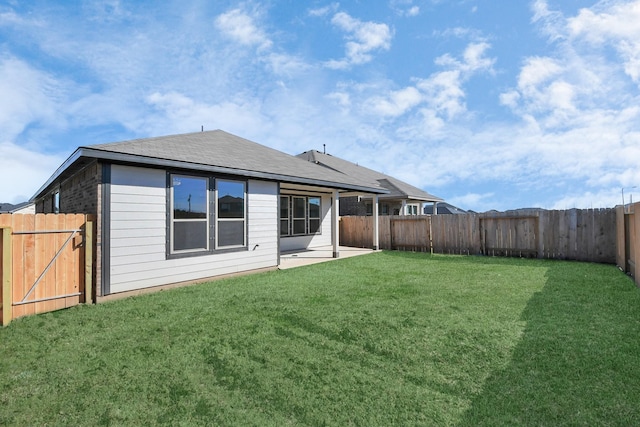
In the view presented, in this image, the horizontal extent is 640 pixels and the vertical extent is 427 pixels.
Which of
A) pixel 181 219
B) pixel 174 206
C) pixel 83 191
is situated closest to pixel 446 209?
pixel 181 219

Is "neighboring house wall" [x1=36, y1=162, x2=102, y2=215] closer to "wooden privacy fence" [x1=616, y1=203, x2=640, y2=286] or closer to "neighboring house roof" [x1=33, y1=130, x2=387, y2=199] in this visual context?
"neighboring house roof" [x1=33, y1=130, x2=387, y2=199]

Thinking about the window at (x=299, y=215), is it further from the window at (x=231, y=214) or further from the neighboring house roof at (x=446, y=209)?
the neighboring house roof at (x=446, y=209)

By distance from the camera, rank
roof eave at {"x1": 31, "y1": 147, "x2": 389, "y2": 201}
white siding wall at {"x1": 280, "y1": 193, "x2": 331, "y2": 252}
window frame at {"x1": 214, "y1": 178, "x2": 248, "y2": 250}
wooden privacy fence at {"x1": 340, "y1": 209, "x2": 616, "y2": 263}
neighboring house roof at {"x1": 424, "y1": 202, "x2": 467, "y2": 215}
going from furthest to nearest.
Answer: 1. neighboring house roof at {"x1": 424, "y1": 202, "x2": 467, "y2": 215}
2. white siding wall at {"x1": 280, "y1": 193, "x2": 331, "y2": 252}
3. wooden privacy fence at {"x1": 340, "y1": 209, "x2": 616, "y2": 263}
4. window frame at {"x1": 214, "y1": 178, "x2": 248, "y2": 250}
5. roof eave at {"x1": 31, "y1": 147, "x2": 389, "y2": 201}

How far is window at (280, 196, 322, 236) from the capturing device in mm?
13359

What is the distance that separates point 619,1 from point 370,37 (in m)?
6.25

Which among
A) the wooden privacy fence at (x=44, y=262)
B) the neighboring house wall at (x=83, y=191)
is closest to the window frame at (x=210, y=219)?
the neighboring house wall at (x=83, y=191)

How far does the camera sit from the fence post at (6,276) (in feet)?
15.6

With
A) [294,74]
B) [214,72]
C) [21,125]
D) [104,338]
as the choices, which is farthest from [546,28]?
[21,125]

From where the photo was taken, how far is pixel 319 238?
1491 centimetres

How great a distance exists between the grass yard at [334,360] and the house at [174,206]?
1.05 metres

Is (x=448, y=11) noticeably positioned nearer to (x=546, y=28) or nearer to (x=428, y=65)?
(x=428, y=65)

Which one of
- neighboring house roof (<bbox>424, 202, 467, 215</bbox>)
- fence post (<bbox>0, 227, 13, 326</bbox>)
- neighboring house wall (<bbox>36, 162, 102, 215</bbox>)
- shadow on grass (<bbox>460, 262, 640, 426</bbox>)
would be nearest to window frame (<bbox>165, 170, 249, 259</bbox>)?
neighboring house wall (<bbox>36, 162, 102, 215</bbox>)

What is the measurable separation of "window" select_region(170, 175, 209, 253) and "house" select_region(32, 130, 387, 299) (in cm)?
2

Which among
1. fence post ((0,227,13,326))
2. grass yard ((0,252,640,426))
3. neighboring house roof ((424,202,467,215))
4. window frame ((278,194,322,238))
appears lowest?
grass yard ((0,252,640,426))
